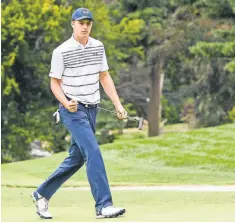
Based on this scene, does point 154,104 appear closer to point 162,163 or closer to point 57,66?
point 162,163

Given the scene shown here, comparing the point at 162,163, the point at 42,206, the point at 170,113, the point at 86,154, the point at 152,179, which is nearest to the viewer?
the point at 86,154

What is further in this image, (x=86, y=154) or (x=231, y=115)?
(x=231, y=115)

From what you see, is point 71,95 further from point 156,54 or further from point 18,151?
point 156,54

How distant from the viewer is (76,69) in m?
8.33

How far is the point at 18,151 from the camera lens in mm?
36969

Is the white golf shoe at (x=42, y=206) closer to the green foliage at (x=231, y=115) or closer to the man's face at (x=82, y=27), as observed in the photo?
the man's face at (x=82, y=27)

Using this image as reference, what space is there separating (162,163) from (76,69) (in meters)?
11.6

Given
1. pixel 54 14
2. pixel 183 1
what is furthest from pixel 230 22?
pixel 54 14

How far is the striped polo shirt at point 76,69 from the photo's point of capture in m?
8.31

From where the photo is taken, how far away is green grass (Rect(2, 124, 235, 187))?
54.2 ft

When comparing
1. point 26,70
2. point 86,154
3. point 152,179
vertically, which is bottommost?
point 152,179

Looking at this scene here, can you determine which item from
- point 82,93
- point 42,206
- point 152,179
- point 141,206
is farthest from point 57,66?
point 152,179

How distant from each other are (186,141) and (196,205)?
1342 cm

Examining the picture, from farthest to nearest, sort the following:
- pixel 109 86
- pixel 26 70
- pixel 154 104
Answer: pixel 154 104 < pixel 26 70 < pixel 109 86
